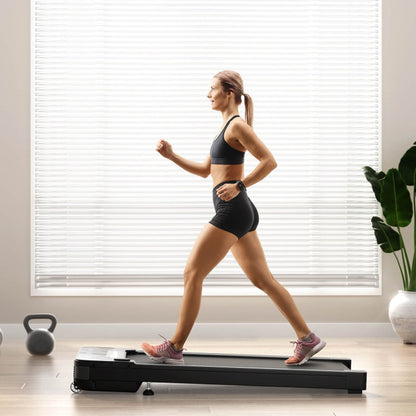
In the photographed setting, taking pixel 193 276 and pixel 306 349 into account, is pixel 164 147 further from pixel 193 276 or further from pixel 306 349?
pixel 306 349

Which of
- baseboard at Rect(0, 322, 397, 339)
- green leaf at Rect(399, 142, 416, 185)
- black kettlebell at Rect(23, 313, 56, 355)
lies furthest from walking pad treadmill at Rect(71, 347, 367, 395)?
green leaf at Rect(399, 142, 416, 185)

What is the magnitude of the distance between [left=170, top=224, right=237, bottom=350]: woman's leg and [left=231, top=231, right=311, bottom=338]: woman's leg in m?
0.14

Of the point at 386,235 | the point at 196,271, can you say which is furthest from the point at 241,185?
the point at 386,235

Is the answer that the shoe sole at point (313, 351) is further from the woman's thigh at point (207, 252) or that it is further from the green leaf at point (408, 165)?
the green leaf at point (408, 165)

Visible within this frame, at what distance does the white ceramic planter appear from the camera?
14.1ft

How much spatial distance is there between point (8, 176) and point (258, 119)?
182 cm

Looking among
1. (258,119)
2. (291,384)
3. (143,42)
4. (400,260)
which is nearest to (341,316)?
(400,260)

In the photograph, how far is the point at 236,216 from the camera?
3062 mm

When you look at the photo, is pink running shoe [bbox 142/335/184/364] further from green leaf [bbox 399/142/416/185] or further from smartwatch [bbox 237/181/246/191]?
green leaf [bbox 399/142/416/185]

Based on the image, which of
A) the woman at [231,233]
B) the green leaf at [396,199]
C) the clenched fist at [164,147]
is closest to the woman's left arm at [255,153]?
the woman at [231,233]

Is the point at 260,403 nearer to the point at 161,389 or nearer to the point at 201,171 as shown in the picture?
the point at 161,389

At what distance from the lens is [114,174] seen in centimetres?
466

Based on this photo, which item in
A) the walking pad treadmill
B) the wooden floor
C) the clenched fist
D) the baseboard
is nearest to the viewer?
the wooden floor

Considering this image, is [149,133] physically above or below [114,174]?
above
